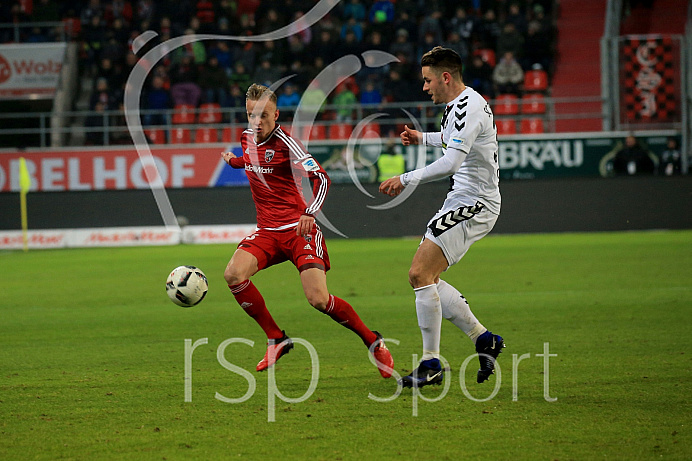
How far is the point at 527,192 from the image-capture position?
60.7ft

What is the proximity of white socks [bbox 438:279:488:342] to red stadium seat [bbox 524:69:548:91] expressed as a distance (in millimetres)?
17817

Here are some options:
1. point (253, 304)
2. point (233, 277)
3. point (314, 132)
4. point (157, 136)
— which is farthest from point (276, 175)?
point (157, 136)

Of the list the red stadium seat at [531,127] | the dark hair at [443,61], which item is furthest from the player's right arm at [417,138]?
the red stadium seat at [531,127]

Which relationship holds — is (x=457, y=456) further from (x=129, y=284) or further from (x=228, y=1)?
(x=228, y=1)

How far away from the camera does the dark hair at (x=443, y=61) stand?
5.57 m

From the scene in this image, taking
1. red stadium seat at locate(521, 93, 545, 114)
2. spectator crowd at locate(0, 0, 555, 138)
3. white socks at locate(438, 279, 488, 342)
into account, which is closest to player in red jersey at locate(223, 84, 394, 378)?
white socks at locate(438, 279, 488, 342)

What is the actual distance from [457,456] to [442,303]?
1.81 m

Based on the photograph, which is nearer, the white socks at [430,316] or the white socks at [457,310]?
the white socks at [430,316]

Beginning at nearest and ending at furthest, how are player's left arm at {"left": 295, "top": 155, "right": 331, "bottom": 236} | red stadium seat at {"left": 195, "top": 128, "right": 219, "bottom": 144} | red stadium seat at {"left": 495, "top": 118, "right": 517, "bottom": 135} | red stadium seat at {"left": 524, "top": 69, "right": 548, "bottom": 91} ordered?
player's left arm at {"left": 295, "top": 155, "right": 331, "bottom": 236}, red stadium seat at {"left": 495, "top": 118, "right": 517, "bottom": 135}, red stadium seat at {"left": 195, "top": 128, "right": 219, "bottom": 144}, red stadium seat at {"left": 524, "top": 69, "right": 548, "bottom": 91}

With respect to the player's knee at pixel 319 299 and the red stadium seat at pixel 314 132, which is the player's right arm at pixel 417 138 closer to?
the player's knee at pixel 319 299

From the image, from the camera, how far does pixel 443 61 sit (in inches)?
220

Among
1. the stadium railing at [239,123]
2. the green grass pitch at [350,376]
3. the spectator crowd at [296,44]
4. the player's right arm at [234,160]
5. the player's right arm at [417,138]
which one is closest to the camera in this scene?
the green grass pitch at [350,376]

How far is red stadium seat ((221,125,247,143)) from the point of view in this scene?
21.6 metres

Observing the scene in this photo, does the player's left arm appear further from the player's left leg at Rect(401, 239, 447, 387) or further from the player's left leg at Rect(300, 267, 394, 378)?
the player's left leg at Rect(401, 239, 447, 387)
